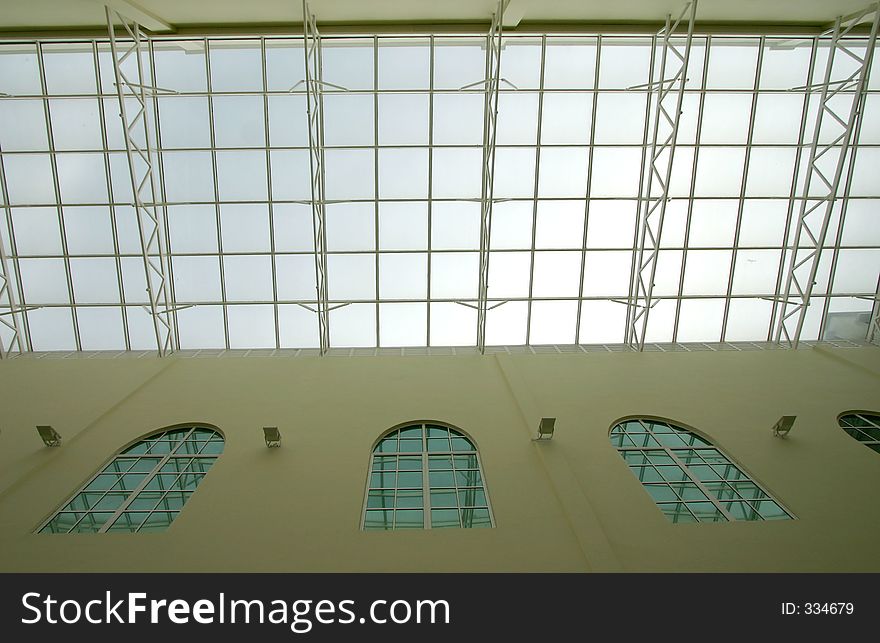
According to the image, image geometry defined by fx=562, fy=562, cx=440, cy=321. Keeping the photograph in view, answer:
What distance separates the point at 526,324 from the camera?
21031mm

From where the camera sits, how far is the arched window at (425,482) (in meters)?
9.46

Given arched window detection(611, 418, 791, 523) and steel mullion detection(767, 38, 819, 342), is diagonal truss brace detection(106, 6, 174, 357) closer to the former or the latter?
arched window detection(611, 418, 791, 523)

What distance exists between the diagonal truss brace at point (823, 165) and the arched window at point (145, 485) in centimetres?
1695

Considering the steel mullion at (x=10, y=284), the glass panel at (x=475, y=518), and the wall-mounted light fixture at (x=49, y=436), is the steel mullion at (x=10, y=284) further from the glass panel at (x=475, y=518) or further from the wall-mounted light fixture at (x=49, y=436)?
the glass panel at (x=475, y=518)

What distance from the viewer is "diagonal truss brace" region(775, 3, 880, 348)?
1650cm

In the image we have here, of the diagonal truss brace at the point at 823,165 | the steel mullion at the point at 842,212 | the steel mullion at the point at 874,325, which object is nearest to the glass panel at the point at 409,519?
the diagonal truss brace at the point at 823,165

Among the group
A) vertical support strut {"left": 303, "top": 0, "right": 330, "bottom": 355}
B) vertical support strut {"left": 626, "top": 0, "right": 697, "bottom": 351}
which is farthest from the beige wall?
vertical support strut {"left": 303, "top": 0, "right": 330, "bottom": 355}

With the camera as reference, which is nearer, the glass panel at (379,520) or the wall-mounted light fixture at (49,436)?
the glass panel at (379,520)

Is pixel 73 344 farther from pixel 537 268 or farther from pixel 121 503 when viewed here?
pixel 537 268

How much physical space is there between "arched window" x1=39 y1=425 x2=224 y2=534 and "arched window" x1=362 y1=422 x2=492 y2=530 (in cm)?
346

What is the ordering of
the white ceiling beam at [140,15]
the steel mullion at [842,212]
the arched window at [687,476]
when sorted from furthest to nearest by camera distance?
the steel mullion at [842,212] < the white ceiling beam at [140,15] < the arched window at [687,476]

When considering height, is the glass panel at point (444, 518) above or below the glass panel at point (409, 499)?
below

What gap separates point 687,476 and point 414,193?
12.8 metres

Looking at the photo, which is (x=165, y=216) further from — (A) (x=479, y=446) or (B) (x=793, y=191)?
(B) (x=793, y=191)
